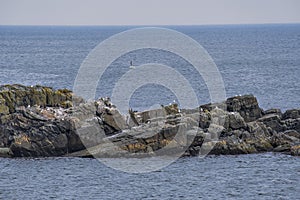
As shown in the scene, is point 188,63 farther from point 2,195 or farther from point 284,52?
point 2,195

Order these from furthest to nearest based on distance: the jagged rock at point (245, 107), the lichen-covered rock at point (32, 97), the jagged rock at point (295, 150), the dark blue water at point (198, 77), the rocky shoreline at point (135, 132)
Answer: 1. the dark blue water at point (198, 77)
2. the jagged rock at point (245, 107)
3. the lichen-covered rock at point (32, 97)
4. the rocky shoreline at point (135, 132)
5. the jagged rock at point (295, 150)

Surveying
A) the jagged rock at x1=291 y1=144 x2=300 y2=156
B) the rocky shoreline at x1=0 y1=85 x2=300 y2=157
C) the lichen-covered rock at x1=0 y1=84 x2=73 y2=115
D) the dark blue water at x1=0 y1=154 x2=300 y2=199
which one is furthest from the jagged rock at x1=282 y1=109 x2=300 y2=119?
the lichen-covered rock at x1=0 y1=84 x2=73 y2=115

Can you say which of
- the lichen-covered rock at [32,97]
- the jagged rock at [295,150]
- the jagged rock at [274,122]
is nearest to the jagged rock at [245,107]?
the jagged rock at [274,122]

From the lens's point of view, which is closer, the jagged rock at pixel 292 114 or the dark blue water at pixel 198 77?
the jagged rock at pixel 292 114

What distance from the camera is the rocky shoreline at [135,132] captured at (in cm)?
6038

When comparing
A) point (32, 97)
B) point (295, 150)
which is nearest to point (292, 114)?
point (295, 150)

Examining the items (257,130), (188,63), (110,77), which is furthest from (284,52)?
(257,130)

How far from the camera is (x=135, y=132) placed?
6078 cm

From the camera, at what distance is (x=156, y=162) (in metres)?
58.0

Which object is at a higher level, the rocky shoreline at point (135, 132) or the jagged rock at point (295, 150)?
the rocky shoreline at point (135, 132)

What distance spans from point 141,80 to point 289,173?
216 feet

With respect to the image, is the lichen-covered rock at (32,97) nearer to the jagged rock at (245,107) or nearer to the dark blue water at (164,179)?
the dark blue water at (164,179)

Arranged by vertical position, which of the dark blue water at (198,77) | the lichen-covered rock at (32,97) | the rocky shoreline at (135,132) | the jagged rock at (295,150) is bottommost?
the dark blue water at (198,77)

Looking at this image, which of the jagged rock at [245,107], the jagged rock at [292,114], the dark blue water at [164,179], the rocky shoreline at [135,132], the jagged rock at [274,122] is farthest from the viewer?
the jagged rock at [292,114]
